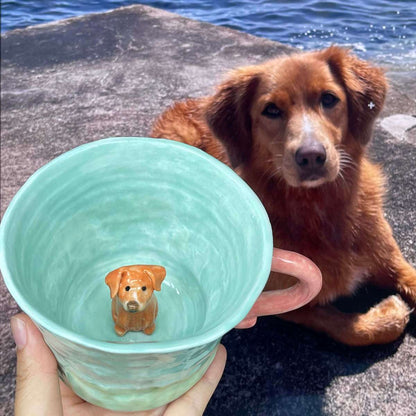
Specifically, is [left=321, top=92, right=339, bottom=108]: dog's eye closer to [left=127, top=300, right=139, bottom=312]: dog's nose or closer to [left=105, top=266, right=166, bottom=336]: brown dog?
[left=105, top=266, right=166, bottom=336]: brown dog

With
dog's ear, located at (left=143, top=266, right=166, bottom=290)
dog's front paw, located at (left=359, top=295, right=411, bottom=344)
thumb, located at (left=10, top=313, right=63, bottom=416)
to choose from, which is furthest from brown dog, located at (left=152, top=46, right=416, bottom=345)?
thumb, located at (left=10, top=313, right=63, bottom=416)

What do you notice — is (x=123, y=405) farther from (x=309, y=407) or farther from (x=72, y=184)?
(x=309, y=407)

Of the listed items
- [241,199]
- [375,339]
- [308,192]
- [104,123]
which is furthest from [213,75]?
[241,199]

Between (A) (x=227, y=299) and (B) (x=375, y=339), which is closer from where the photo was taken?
(A) (x=227, y=299)

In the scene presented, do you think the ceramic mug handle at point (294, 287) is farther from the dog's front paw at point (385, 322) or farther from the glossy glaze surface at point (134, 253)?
the dog's front paw at point (385, 322)

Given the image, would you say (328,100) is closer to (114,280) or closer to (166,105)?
(114,280)

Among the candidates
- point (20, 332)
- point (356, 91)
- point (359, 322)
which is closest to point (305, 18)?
point (356, 91)
